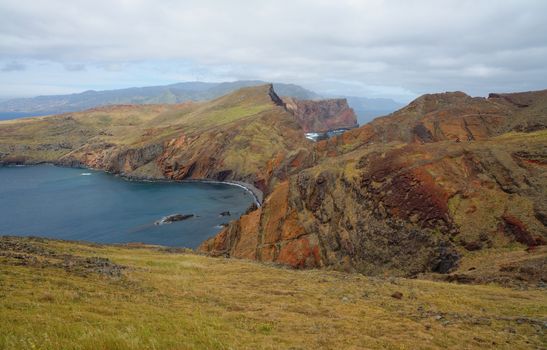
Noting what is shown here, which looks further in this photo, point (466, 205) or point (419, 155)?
point (419, 155)

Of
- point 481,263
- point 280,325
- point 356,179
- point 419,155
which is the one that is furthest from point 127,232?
point 280,325

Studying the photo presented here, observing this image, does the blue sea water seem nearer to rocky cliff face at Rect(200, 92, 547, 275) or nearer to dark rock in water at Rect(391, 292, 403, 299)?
rocky cliff face at Rect(200, 92, 547, 275)

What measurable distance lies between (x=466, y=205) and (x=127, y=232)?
83.8 meters

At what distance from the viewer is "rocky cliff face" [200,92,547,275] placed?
42.3 meters

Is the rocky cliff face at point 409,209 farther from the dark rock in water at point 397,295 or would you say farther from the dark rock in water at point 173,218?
the dark rock in water at point 173,218

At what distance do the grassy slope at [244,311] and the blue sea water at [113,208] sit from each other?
67501mm

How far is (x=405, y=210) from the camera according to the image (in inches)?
1877

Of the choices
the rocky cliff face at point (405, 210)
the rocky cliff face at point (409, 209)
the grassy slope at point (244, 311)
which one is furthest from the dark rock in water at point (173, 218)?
the grassy slope at point (244, 311)

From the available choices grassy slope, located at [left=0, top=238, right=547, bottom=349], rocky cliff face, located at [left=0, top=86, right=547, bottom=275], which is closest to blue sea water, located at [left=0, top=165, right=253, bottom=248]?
rocky cliff face, located at [left=0, top=86, right=547, bottom=275]

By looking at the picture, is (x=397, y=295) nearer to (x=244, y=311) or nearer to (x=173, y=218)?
(x=244, y=311)

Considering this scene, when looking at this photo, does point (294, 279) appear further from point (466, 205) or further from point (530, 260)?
point (466, 205)

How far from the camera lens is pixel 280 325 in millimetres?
18281

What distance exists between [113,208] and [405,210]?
346ft

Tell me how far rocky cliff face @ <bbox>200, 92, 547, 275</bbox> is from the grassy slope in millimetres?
13046
